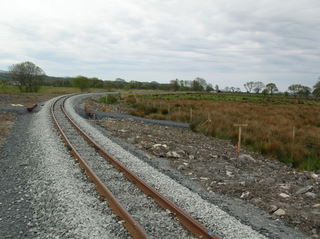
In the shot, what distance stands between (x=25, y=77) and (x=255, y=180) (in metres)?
66.1

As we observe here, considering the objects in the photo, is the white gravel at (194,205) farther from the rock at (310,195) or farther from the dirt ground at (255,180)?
the rock at (310,195)

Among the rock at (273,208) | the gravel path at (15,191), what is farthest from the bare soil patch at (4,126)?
the rock at (273,208)

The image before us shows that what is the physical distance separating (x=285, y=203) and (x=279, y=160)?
6.37 metres

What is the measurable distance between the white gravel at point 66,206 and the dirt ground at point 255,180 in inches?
124

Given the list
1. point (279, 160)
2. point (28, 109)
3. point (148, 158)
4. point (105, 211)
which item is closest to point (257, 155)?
point (279, 160)

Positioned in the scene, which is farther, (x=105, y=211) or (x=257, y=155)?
(x=257, y=155)

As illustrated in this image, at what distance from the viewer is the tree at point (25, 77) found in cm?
6397

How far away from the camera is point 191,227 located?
4906 mm

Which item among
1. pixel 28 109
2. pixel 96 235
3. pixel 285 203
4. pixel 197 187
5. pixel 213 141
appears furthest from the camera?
pixel 28 109

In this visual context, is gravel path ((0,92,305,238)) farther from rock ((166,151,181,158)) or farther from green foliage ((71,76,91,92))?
green foliage ((71,76,91,92))

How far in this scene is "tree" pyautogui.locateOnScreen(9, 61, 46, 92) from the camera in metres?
64.0

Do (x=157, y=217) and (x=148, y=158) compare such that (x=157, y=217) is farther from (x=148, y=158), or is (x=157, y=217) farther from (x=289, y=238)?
(x=148, y=158)

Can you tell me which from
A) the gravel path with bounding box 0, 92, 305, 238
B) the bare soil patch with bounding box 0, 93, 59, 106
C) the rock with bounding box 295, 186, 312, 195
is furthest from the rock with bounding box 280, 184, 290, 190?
the bare soil patch with bounding box 0, 93, 59, 106

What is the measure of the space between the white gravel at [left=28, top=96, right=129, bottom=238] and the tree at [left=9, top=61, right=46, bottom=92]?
61626 millimetres
